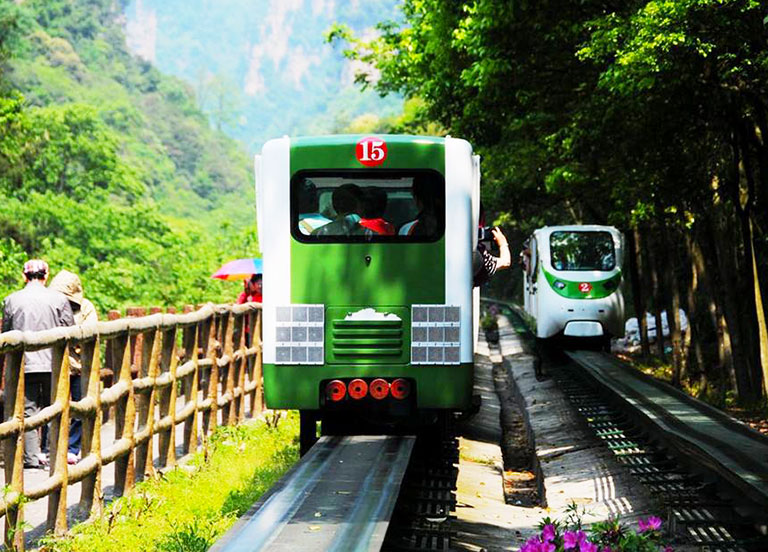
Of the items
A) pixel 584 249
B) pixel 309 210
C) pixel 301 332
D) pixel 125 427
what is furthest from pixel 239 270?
pixel 125 427

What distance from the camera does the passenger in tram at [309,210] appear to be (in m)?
11.0

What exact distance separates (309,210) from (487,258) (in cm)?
169

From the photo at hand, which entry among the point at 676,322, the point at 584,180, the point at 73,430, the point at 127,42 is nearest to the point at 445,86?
the point at 584,180

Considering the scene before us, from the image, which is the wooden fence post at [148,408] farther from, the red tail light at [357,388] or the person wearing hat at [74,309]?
the red tail light at [357,388]

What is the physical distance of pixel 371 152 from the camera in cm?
1089

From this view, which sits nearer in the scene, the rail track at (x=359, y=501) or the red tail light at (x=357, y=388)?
the rail track at (x=359, y=501)

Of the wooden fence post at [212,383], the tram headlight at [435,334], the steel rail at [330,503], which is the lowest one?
the steel rail at [330,503]

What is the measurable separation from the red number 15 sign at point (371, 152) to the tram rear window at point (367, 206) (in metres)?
0.09

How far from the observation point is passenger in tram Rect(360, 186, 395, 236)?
10906 mm

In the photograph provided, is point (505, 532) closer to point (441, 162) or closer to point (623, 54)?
point (441, 162)

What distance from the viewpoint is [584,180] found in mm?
24641

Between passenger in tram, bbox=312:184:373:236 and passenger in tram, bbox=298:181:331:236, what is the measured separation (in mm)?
60

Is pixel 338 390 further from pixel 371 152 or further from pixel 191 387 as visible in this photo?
pixel 191 387

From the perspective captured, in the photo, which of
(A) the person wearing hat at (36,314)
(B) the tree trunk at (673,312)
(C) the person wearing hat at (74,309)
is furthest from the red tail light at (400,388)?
(B) the tree trunk at (673,312)
